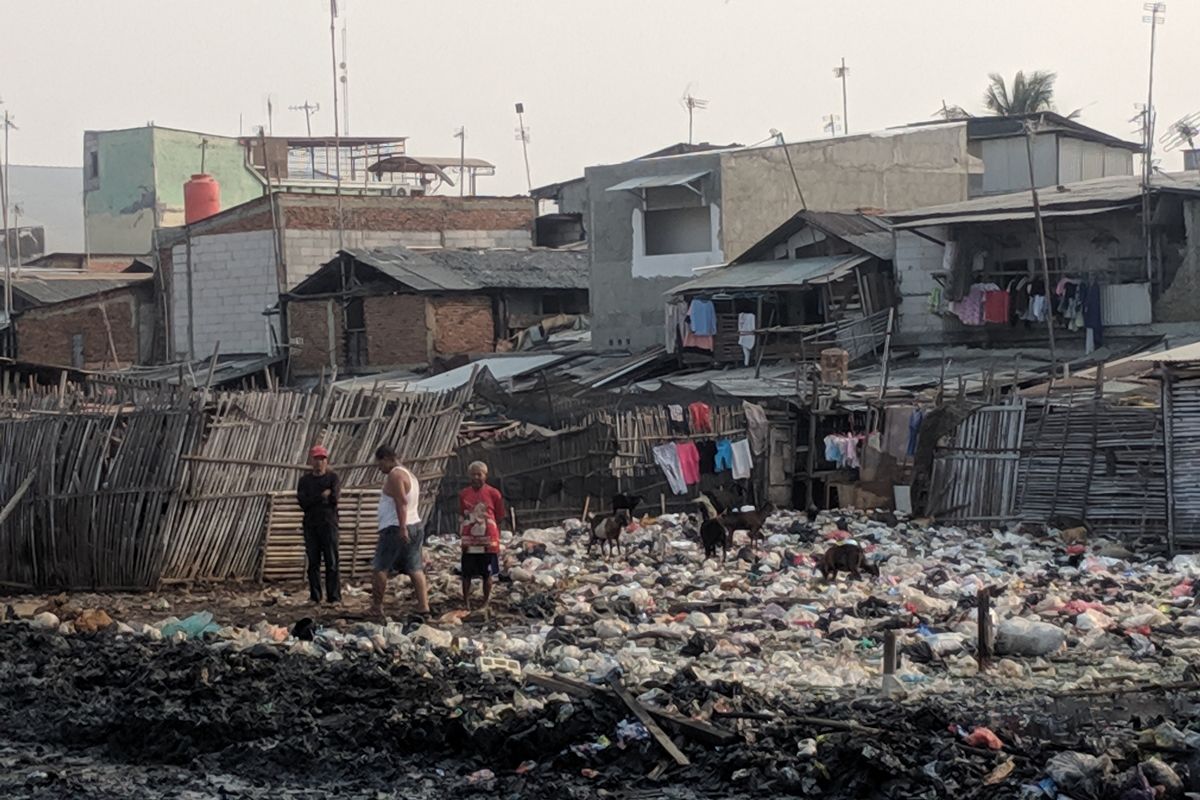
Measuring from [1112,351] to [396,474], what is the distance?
15150 millimetres

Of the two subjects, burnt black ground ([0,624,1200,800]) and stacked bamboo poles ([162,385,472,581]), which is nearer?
burnt black ground ([0,624,1200,800])

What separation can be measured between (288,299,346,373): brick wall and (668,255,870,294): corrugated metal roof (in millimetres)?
9586

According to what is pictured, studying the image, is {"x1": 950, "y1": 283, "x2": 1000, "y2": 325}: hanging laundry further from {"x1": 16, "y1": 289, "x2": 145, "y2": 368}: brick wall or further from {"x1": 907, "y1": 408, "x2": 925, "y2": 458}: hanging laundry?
{"x1": 16, "y1": 289, "x2": 145, "y2": 368}: brick wall

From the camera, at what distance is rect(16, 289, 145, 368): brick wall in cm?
4097

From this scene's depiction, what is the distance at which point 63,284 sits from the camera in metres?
41.9

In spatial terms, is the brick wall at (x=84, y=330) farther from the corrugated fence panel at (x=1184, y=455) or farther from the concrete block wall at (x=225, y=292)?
the corrugated fence panel at (x=1184, y=455)

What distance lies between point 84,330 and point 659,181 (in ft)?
50.6

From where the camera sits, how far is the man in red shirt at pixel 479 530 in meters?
14.0

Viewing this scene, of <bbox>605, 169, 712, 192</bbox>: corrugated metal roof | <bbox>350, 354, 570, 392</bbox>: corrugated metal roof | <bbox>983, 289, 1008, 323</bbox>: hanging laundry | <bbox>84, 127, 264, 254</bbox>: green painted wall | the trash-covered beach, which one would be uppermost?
<bbox>84, 127, 264, 254</bbox>: green painted wall

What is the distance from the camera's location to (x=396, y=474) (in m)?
13.9

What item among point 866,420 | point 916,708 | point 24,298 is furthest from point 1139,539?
point 24,298

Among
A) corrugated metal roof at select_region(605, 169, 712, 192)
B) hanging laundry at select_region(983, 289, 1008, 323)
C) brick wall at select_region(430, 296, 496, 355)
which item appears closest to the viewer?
hanging laundry at select_region(983, 289, 1008, 323)

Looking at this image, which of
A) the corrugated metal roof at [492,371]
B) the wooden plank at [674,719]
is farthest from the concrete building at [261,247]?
the wooden plank at [674,719]

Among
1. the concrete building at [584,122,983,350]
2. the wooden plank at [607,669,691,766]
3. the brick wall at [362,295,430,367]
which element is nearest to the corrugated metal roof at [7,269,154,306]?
the brick wall at [362,295,430,367]
